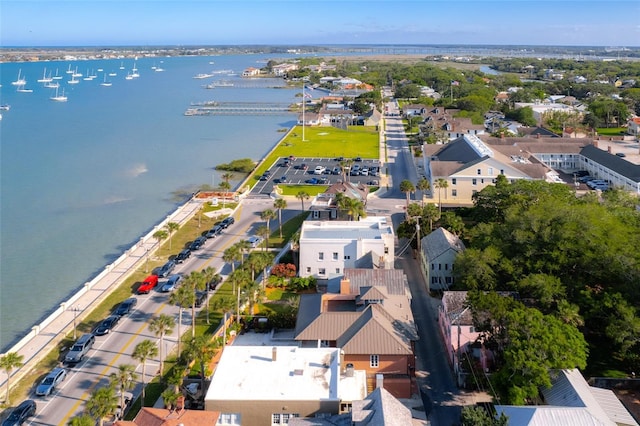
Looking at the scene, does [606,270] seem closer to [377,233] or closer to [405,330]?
[405,330]

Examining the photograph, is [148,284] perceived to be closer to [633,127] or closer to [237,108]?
[633,127]

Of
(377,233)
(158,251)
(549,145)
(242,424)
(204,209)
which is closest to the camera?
(242,424)

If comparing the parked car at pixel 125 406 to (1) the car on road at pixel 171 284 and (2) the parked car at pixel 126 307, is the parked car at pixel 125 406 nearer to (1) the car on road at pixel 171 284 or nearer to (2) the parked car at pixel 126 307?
(2) the parked car at pixel 126 307

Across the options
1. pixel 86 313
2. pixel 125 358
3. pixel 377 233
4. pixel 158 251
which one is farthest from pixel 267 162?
pixel 125 358

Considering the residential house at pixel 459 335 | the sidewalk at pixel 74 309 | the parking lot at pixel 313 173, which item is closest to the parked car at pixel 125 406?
the sidewalk at pixel 74 309

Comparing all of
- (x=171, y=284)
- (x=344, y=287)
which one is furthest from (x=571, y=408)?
(x=171, y=284)

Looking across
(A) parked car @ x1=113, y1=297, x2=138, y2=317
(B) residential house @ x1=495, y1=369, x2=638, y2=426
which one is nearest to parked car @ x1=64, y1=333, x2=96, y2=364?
(A) parked car @ x1=113, y1=297, x2=138, y2=317

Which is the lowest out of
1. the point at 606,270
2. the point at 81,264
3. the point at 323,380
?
the point at 81,264
